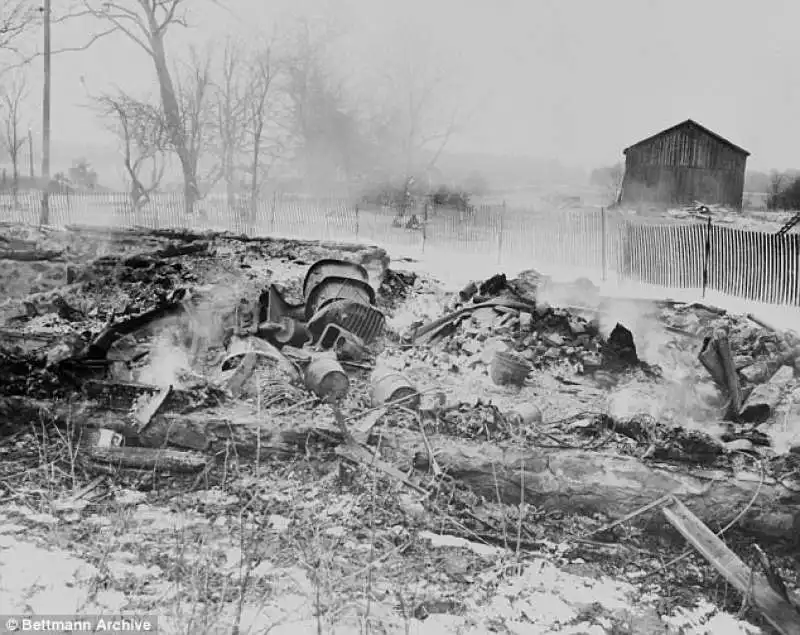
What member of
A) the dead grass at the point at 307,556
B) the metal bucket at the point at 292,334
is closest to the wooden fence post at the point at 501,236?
the metal bucket at the point at 292,334

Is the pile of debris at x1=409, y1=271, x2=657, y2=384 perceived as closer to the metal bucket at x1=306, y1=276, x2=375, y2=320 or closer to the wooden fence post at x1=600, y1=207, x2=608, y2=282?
the metal bucket at x1=306, y1=276, x2=375, y2=320

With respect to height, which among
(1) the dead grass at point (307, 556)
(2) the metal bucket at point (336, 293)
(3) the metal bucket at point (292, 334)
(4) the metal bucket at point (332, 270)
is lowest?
→ (1) the dead grass at point (307, 556)

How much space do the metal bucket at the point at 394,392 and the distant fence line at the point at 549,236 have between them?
9.86 meters

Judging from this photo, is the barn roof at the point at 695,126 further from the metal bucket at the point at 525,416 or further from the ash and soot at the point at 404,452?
the metal bucket at the point at 525,416

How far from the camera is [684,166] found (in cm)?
2950

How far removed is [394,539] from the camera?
13.5 ft

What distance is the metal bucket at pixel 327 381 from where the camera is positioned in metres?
5.69

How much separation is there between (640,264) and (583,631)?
13469mm

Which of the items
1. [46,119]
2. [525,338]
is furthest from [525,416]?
[46,119]

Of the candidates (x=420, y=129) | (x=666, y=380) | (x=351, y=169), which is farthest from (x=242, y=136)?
(x=666, y=380)

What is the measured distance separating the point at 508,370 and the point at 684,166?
2688 centimetres

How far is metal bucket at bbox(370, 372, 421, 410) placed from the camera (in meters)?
5.50

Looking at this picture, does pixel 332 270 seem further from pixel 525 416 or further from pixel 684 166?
pixel 684 166

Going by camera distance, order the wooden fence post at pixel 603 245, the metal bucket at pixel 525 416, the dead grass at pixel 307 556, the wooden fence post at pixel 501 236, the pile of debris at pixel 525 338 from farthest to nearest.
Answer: the wooden fence post at pixel 501 236, the wooden fence post at pixel 603 245, the pile of debris at pixel 525 338, the metal bucket at pixel 525 416, the dead grass at pixel 307 556
